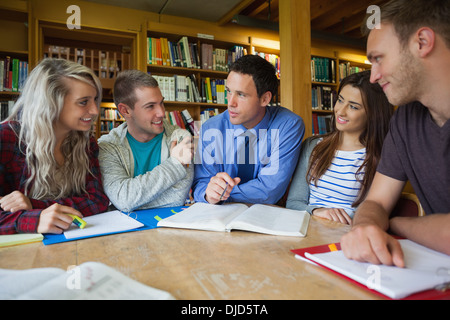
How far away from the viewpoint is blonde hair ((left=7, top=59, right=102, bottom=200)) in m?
1.18

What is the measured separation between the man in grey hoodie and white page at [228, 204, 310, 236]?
1.49 feet

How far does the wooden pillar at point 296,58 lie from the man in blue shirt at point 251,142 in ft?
3.24

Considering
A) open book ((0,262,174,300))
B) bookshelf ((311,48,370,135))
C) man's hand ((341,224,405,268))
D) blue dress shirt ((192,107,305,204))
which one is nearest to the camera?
open book ((0,262,174,300))

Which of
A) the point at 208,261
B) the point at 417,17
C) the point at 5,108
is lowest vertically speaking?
the point at 208,261

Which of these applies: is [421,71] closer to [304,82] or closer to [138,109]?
[138,109]

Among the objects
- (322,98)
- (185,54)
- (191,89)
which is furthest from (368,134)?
(322,98)

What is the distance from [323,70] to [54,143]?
4.35 meters

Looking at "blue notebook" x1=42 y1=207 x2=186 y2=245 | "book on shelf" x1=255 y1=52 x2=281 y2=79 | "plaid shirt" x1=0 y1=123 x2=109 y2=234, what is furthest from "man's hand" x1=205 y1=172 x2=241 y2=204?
"book on shelf" x1=255 y1=52 x2=281 y2=79

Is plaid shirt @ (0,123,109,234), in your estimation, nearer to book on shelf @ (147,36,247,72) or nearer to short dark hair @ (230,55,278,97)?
short dark hair @ (230,55,278,97)

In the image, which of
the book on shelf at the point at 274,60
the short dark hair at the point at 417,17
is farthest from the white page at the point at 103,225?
the book on shelf at the point at 274,60

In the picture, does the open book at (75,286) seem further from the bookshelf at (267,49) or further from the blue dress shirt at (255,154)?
the bookshelf at (267,49)

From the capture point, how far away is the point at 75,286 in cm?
54

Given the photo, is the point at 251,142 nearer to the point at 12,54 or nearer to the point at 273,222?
the point at 273,222
